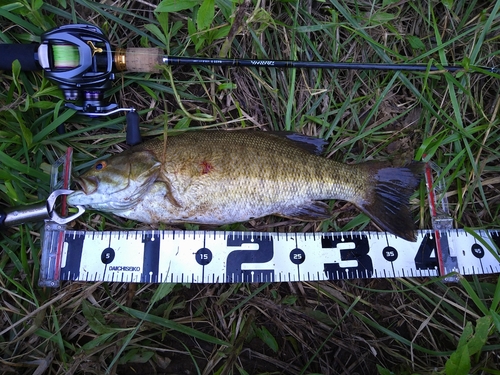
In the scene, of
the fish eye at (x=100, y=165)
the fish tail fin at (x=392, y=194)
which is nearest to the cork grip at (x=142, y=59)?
the fish eye at (x=100, y=165)

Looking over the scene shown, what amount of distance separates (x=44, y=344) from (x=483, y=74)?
4602 millimetres

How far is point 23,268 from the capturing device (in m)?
2.73

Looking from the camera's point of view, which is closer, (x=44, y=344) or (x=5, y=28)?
(x=44, y=344)

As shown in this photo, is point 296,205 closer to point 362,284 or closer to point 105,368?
point 362,284

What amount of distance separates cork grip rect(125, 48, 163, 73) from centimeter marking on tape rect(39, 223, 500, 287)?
1.41m

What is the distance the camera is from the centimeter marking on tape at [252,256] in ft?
9.02

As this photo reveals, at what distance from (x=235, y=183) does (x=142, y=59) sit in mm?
1324

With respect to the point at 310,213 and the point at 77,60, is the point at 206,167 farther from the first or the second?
the point at 77,60

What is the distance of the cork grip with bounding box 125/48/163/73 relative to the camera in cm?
276

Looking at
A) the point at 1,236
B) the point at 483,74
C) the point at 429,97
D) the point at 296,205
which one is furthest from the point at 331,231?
the point at 1,236

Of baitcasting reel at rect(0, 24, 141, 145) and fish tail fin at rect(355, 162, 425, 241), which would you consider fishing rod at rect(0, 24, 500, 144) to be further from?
fish tail fin at rect(355, 162, 425, 241)

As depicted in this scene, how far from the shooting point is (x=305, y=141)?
2.94 meters

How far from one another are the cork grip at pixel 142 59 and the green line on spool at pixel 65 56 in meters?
0.38

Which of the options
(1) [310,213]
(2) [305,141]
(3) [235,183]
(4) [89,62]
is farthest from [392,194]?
(4) [89,62]
